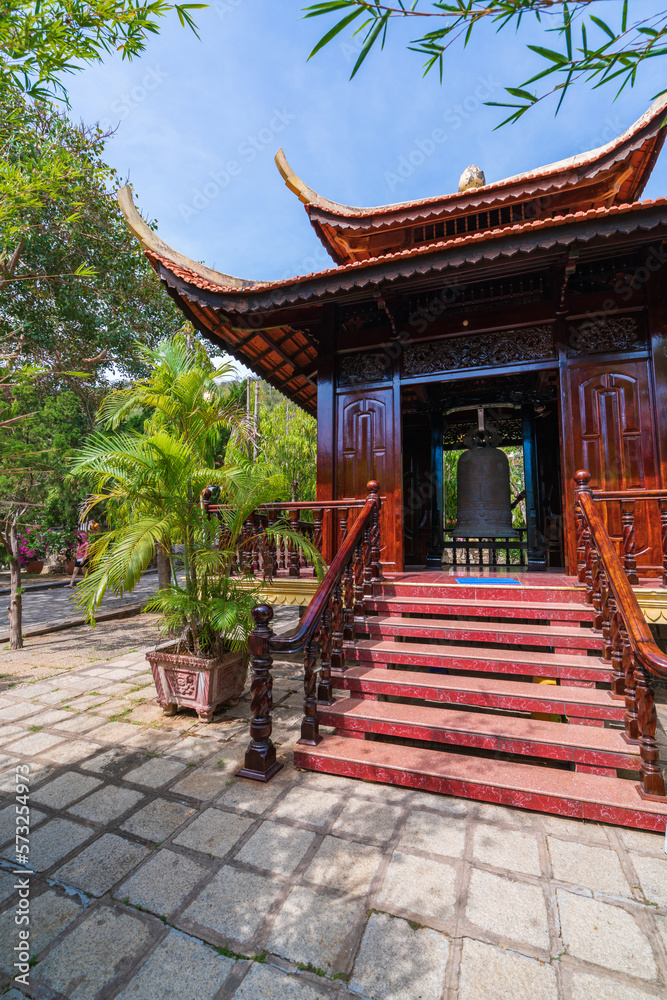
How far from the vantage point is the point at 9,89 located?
2748 mm

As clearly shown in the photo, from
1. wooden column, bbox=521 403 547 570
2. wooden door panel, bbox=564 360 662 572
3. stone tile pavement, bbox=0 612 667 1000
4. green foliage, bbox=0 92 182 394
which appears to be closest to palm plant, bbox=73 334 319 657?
stone tile pavement, bbox=0 612 667 1000

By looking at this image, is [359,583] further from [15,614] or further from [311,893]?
[15,614]

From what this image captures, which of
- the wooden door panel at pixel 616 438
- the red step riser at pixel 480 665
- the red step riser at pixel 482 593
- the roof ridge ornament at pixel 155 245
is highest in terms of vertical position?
the roof ridge ornament at pixel 155 245

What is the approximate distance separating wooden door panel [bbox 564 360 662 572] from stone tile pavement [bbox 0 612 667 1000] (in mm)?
3167

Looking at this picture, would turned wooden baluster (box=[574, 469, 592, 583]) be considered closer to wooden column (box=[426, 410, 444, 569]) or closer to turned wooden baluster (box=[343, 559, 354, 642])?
turned wooden baluster (box=[343, 559, 354, 642])

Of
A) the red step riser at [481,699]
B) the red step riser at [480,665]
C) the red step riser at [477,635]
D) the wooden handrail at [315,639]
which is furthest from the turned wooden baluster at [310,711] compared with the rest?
the red step riser at [477,635]

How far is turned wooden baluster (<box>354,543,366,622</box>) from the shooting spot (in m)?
4.32

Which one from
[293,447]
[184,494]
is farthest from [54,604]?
[184,494]

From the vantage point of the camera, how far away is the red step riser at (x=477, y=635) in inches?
141

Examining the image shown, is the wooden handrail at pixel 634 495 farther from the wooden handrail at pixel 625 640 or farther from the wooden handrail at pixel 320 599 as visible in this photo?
the wooden handrail at pixel 320 599

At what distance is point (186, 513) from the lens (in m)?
3.96

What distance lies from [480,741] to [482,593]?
1608 millimetres

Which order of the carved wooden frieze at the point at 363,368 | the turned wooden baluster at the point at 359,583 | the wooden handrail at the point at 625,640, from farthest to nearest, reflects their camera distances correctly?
1. the carved wooden frieze at the point at 363,368
2. the turned wooden baluster at the point at 359,583
3. the wooden handrail at the point at 625,640

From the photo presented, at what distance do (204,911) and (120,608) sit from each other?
348 inches
